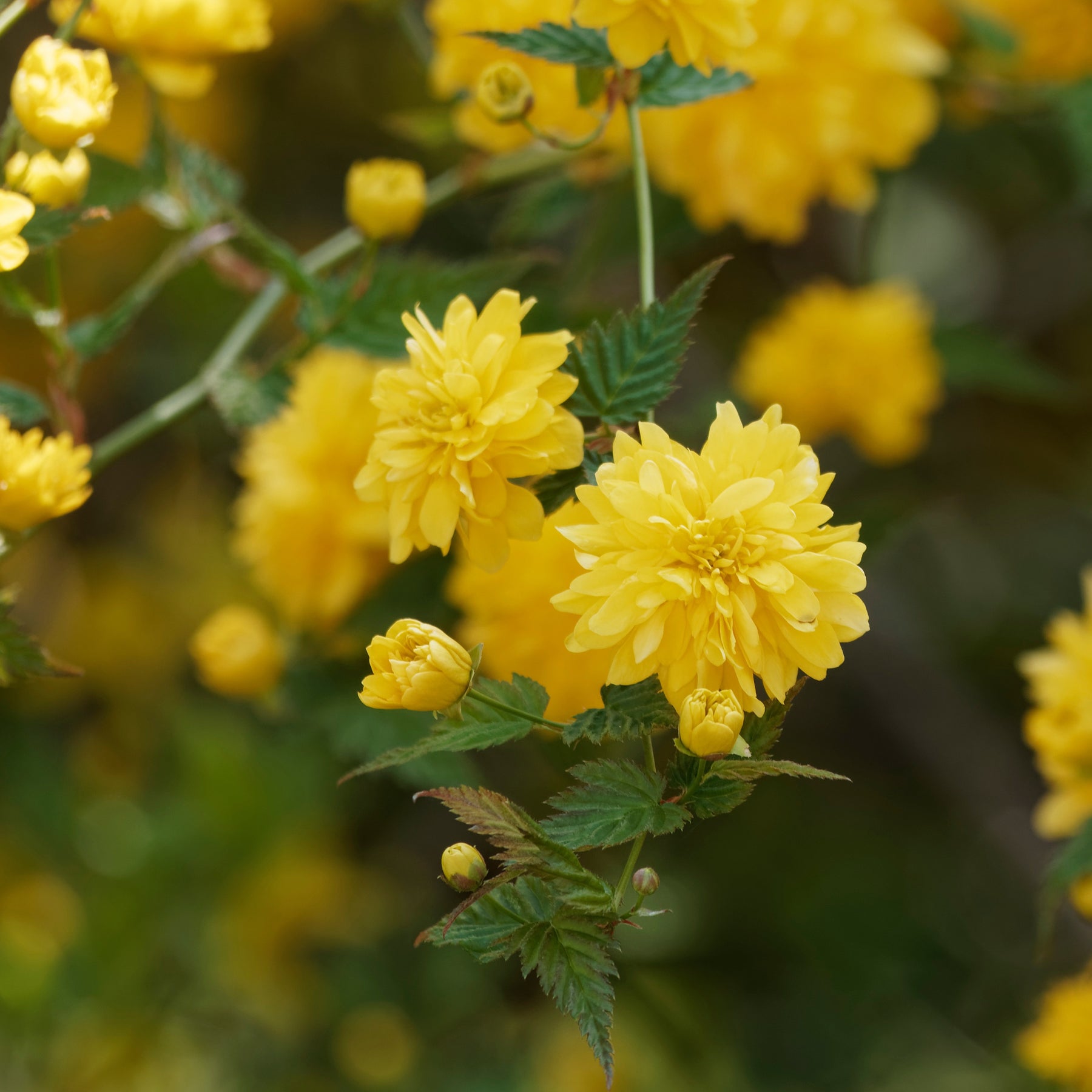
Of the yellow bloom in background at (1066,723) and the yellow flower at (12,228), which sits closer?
the yellow flower at (12,228)

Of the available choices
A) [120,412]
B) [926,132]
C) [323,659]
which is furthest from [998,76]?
[120,412]

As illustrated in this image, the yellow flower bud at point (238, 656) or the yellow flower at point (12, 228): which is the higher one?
the yellow flower at point (12, 228)

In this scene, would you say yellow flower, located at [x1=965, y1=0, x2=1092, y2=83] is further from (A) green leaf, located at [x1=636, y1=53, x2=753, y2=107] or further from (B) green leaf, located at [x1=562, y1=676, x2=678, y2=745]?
(B) green leaf, located at [x1=562, y1=676, x2=678, y2=745]

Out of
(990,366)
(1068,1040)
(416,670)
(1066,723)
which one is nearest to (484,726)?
(416,670)

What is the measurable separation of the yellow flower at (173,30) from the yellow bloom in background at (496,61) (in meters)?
0.12

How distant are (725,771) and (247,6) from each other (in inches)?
21.7

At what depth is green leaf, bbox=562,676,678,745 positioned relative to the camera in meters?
0.43

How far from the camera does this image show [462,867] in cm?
43

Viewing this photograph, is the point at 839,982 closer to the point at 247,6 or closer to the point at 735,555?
the point at 735,555

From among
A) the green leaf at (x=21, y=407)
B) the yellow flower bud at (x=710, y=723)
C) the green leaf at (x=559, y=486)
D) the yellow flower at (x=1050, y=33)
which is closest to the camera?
the yellow flower bud at (x=710, y=723)

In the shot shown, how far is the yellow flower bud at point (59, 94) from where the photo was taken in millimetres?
523

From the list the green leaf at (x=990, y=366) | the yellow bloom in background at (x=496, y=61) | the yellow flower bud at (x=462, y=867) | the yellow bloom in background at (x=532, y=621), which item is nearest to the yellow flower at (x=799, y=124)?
the yellow bloom in background at (x=496, y=61)

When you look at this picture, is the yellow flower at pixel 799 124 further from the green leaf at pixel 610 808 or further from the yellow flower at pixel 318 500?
the green leaf at pixel 610 808

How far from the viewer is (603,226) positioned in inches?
36.7
